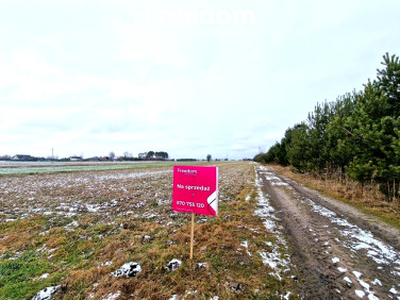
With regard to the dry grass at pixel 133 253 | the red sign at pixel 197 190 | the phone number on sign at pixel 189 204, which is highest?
the red sign at pixel 197 190

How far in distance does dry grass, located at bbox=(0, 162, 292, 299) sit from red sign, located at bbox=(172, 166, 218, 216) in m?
1.14

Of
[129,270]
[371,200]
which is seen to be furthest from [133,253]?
[371,200]

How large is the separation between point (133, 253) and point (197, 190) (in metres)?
2.24

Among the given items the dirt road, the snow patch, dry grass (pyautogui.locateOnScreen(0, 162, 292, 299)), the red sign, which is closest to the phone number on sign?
the red sign

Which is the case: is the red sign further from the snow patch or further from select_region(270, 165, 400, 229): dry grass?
select_region(270, 165, 400, 229): dry grass

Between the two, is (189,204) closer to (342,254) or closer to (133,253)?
(133,253)

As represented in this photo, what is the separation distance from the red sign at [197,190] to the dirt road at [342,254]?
6.72ft

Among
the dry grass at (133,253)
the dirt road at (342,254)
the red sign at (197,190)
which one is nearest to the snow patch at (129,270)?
the dry grass at (133,253)

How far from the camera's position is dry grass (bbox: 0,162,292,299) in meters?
2.96

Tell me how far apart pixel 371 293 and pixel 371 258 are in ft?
4.36

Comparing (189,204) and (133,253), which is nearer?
(189,204)

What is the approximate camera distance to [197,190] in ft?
12.0

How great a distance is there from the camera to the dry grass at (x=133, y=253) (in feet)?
9.71

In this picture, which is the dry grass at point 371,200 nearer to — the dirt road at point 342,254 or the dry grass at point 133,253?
the dirt road at point 342,254
